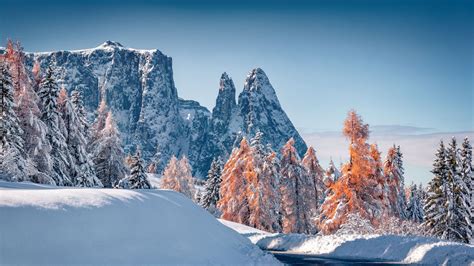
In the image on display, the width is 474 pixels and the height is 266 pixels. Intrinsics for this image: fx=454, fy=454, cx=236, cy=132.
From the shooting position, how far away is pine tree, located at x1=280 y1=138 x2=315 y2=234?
4535 cm

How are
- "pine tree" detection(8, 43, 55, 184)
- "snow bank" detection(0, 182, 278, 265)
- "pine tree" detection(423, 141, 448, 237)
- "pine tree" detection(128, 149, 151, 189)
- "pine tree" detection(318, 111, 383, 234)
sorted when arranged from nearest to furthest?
1. "snow bank" detection(0, 182, 278, 265)
2. "pine tree" detection(8, 43, 55, 184)
3. "pine tree" detection(318, 111, 383, 234)
4. "pine tree" detection(423, 141, 448, 237)
5. "pine tree" detection(128, 149, 151, 189)

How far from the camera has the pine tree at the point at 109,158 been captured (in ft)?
152

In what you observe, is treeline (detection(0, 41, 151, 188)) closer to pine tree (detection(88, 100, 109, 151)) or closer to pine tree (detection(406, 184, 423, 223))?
pine tree (detection(88, 100, 109, 151))

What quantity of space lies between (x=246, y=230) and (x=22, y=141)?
18145 mm

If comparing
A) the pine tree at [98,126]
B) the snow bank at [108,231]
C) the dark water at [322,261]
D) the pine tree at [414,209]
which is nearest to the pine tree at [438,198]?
the dark water at [322,261]

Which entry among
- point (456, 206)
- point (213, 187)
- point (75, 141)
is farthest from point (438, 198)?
point (75, 141)

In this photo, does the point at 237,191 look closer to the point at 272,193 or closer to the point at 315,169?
the point at 272,193

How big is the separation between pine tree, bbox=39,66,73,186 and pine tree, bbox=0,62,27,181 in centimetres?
333

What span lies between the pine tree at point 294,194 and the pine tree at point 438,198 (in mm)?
11374

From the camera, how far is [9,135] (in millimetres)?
27516

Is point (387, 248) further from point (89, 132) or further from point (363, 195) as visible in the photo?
point (89, 132)

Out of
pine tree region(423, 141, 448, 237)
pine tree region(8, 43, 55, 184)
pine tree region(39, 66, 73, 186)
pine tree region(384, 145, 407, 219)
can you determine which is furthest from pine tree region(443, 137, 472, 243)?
pine tree region(8, 43, 55, 184)

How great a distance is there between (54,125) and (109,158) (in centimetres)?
1291

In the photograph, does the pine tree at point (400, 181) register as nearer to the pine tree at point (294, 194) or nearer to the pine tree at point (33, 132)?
the pine tree at point (294, 194)
